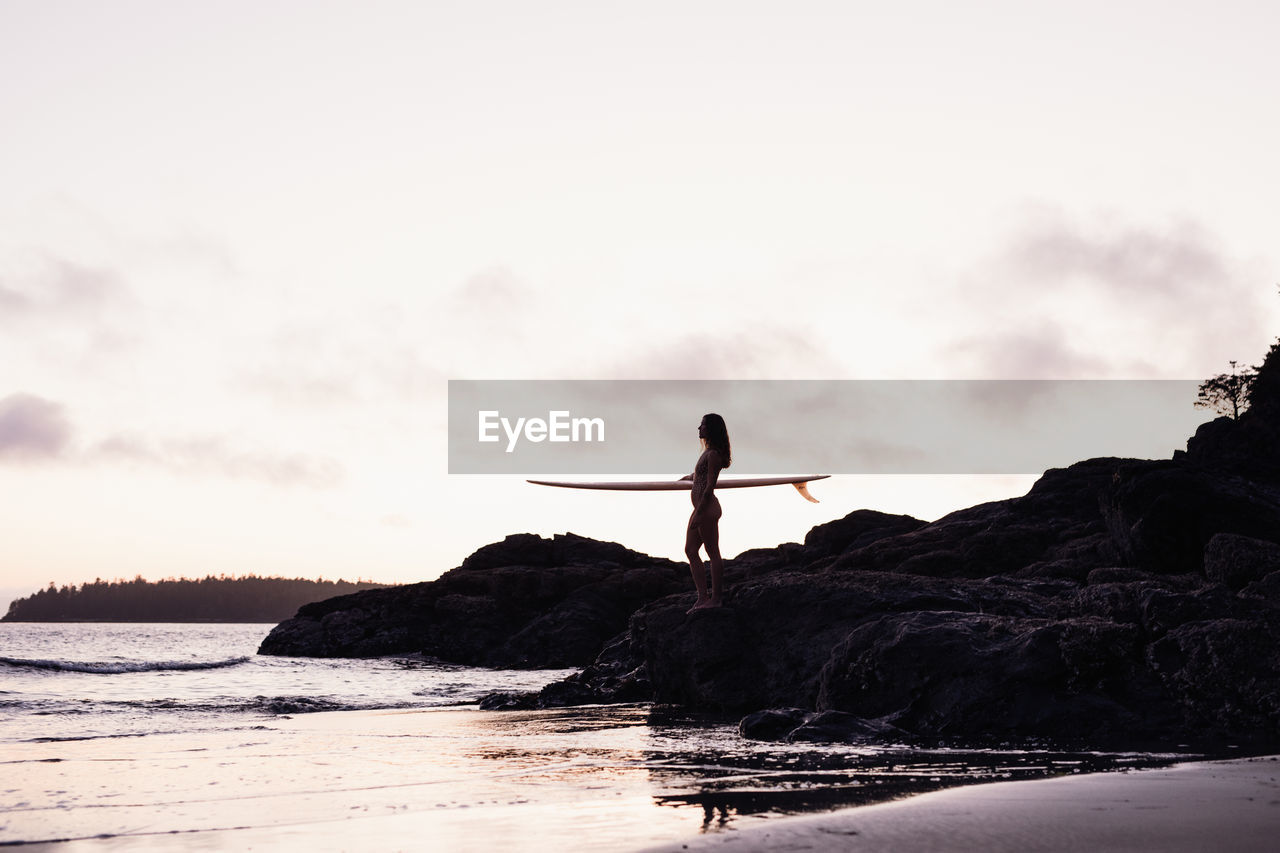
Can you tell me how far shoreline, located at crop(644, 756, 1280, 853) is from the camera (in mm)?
4500

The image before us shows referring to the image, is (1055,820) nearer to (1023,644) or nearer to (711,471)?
(1023,644)

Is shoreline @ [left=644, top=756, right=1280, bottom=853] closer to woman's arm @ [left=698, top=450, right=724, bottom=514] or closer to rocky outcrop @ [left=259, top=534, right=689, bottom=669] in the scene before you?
woman's arm @ [left=698, top=450, right=724, bottom=514]

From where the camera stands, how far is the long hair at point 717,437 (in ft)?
42.8

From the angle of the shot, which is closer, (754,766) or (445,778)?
(754,766)

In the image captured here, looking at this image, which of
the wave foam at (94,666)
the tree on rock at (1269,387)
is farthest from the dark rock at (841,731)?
the tree on rock at (1269,387)

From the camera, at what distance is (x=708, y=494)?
43.2ft

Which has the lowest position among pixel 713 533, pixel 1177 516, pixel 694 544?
pixel 694 544

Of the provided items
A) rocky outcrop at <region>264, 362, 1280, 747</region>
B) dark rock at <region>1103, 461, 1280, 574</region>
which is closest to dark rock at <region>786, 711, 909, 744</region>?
rocky outcrop at <region>264, 362, 1280, 747</region>

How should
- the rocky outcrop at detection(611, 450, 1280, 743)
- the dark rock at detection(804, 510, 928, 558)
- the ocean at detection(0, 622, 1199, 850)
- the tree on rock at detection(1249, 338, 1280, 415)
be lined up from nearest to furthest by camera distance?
the ocean at detection(0, 622, 1199, 850) → the rocky outcrop at detection(611, 450, 1280, 743) → the dark rock at detection(804, 510, 928, 558) → the tree on rock at detection(1249, 338, 1280, 415)

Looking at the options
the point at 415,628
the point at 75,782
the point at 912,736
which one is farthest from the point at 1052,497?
the point at 415,628

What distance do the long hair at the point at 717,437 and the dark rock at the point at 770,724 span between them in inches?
151

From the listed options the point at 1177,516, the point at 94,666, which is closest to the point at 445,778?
the point at 1177,516

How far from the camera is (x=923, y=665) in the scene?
10.2 metres

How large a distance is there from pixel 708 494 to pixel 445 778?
6.11 m
